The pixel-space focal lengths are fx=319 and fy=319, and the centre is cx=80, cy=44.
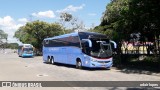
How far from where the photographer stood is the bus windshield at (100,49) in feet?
84.1

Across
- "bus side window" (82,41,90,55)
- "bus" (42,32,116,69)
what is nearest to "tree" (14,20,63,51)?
"bus" (42,32,116,69)

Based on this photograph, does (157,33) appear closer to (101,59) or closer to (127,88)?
(101,59)

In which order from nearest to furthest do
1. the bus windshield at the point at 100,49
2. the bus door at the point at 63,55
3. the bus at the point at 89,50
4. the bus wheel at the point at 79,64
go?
the bus at the point at 89,50, the bus windshield at the point at 100,49, the bus wheel at the point at 79,64, the bus door at the point at 63,55

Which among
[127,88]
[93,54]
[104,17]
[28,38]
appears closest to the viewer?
[127,88]

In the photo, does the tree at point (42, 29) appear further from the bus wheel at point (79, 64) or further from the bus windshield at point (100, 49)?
the bus windshield at point (100, 49)

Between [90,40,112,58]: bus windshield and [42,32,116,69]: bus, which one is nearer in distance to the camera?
[42,32,116,69]: bus

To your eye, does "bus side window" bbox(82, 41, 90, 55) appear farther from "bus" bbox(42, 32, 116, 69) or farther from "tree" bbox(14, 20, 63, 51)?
"tree" bbox(14, 20, 63, 51)

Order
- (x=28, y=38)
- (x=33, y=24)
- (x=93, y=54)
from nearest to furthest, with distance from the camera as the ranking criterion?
(x=93, y=54), (x=33, y=24), (x=28, y=38)

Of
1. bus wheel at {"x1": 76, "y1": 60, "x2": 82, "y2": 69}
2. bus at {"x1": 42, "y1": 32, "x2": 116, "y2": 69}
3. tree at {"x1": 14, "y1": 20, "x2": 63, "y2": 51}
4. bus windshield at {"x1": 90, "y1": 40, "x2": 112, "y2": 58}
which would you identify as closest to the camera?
bus at {"x1": 42, "y1": 32, "x2": 116, "y2": 69}

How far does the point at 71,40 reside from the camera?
28359 millimetres

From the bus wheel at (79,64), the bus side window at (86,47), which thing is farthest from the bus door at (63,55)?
the bus side window at (86,47)

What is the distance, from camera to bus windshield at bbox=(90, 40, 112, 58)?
2564 centimetres

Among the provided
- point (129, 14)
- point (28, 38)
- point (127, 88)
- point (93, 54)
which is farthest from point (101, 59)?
point (28, 38)

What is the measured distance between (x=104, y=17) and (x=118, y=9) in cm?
457
